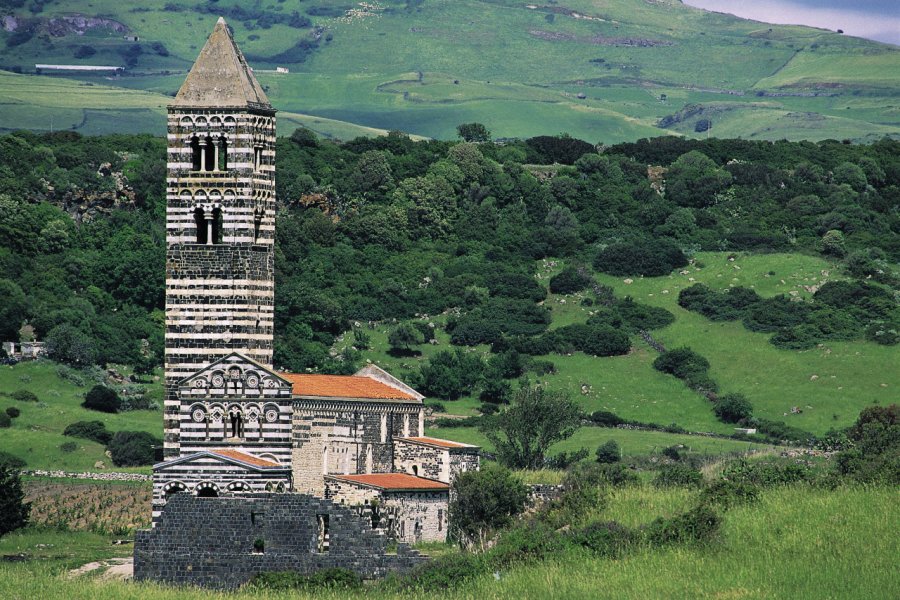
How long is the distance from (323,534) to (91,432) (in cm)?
3808

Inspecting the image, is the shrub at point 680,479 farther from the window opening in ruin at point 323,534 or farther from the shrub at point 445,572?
the window opening in ruin at point 323,534

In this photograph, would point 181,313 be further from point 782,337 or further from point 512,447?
point 782,337

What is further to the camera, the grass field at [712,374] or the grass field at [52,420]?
the grass field at [712,374]

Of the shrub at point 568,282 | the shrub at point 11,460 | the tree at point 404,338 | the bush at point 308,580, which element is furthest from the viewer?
the shrub at point 568,282

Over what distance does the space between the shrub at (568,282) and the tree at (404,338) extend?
682 inches

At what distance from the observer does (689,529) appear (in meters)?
58.7

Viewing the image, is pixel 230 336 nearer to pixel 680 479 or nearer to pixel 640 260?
pixel 680 479

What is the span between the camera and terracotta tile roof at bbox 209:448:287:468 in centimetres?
6756

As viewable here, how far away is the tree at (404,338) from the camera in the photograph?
4889 inches

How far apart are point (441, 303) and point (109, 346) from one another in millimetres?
24569

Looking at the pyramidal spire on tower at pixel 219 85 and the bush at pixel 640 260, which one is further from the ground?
the pyramidal spire on tower at pixel 219 85

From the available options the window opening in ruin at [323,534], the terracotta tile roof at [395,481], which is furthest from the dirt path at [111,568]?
the terracotta tile roof at [395,481]

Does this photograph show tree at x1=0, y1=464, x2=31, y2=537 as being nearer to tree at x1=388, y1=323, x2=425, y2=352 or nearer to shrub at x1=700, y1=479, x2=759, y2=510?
shrub at x1=700, y1=479, x2=759, y2=510

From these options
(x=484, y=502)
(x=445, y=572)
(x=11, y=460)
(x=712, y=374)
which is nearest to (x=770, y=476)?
(x=484, y=502)
